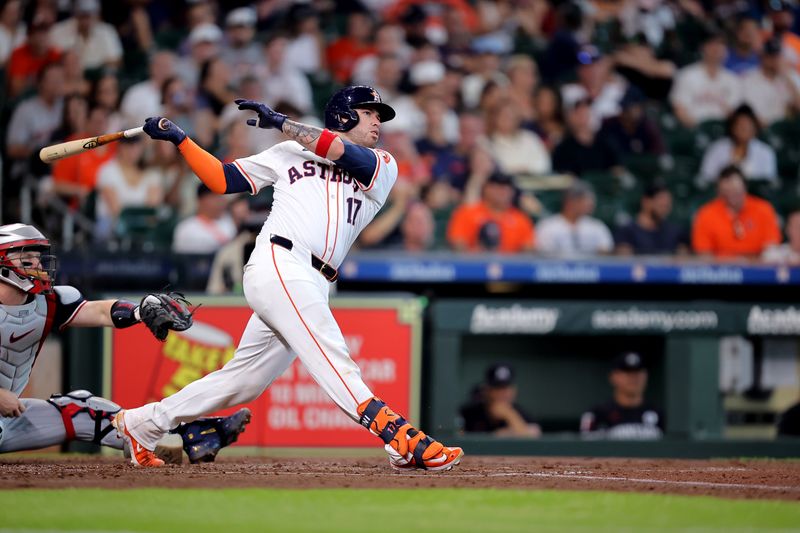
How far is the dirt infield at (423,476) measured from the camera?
550 cm

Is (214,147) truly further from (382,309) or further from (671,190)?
(671,190)

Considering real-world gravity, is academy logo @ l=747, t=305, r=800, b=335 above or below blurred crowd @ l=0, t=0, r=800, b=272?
below

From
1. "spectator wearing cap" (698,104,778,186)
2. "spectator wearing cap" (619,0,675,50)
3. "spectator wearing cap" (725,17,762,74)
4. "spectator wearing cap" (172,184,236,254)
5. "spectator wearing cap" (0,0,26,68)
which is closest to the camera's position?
"spectator wearing cap" (172,184,236,254)

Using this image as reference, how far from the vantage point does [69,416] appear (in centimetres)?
650

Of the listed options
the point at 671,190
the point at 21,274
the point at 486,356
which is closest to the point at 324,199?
the point at 21,274

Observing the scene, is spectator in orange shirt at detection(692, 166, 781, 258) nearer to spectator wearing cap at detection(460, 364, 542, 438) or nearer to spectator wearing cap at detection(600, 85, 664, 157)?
spectator wearing cap at detection(600, 85, 664, 157)

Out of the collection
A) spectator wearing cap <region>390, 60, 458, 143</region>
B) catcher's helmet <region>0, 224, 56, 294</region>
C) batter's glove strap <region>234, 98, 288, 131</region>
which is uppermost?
spectator wearing cap <region>390, 60, 458, 143</region>

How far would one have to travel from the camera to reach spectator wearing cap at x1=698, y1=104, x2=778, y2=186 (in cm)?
1216

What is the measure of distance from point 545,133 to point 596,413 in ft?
11.7

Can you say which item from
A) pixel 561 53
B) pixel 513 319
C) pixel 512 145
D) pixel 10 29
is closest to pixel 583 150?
pixel 512 145

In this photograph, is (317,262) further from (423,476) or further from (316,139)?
(423,476)

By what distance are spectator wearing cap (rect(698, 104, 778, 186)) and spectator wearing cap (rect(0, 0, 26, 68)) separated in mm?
6320

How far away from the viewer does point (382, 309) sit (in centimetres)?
877

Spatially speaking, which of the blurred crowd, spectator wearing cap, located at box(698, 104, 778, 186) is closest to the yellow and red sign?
the blurred crowd
